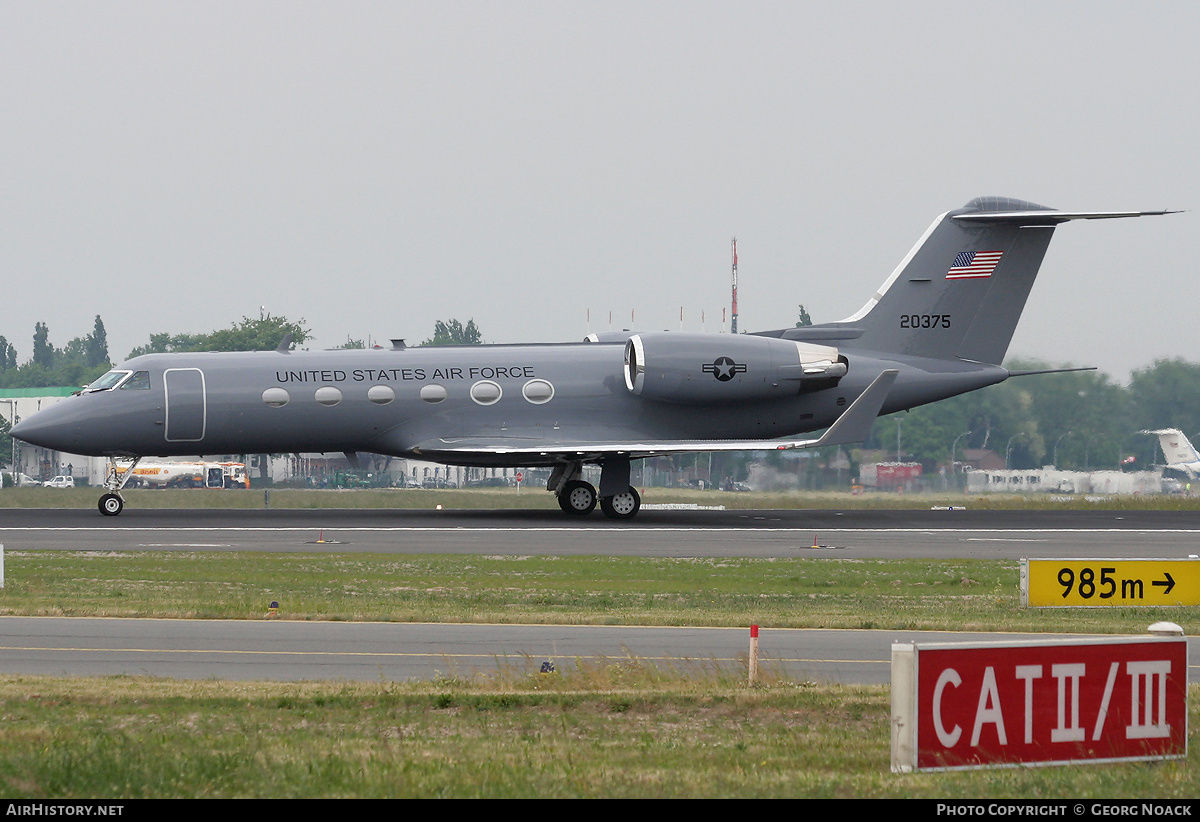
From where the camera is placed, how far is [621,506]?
35.5m

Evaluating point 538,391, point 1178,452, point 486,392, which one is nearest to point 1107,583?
point 538,391

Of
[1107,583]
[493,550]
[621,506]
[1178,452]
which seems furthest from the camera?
[1178,452]

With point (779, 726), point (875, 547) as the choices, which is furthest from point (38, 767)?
point (875, 547)

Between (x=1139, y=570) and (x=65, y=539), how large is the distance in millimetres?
21659

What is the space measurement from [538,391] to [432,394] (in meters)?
2.76

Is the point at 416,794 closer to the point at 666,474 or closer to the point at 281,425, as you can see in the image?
the point at 281,425

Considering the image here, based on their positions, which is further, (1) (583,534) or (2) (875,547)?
(1) (583,534)

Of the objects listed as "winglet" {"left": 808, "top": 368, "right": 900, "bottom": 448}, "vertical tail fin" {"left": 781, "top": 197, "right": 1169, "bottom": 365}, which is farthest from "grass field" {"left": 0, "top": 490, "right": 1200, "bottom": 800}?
"vertical tail fin" {"left": 781, "top": 197, "right": 1169, "bottom": 365}

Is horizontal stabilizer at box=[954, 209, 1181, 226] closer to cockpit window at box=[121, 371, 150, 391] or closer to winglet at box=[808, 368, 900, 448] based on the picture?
winglet at box=[808, 368, 900, 448]

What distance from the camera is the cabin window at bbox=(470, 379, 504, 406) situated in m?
35.2

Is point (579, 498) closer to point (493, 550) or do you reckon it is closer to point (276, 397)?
point (276, 397)

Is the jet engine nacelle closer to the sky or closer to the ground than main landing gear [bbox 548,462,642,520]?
closer to the sky

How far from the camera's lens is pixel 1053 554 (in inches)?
1057

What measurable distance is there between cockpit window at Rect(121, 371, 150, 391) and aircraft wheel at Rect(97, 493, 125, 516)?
303 cm
